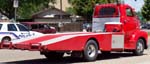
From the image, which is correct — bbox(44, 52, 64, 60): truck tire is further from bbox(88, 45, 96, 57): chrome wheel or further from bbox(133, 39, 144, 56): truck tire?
bbox(133, 39, 144, 56): truck tire

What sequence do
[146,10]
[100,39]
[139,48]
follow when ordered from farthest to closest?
[146,10]
[139,48]
[100,39]

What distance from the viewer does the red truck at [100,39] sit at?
580 inches

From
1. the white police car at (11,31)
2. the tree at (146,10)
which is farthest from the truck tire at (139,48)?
the tree at (146,10)

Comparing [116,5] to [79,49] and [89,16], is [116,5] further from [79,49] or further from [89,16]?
[89,16]

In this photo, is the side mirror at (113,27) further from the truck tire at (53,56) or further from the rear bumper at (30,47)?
the rear bumper at (30,47)

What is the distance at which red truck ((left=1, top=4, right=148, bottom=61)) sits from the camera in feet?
48.4

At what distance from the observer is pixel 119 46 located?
17.5 m

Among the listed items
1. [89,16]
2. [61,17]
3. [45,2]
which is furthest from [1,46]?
[89,16]

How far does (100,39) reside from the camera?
1642cm

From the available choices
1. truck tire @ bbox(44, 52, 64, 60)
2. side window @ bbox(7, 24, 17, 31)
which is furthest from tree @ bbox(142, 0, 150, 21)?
truck tire @ bbox(44, 52, 64, 60)

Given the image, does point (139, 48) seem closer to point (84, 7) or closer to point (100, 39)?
point (100, 39)

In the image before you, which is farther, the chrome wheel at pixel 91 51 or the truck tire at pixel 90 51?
the chrome wheel at pixel 91 51

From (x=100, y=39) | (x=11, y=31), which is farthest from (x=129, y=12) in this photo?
(x=11, y=31)

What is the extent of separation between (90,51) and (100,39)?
0.67 meters
